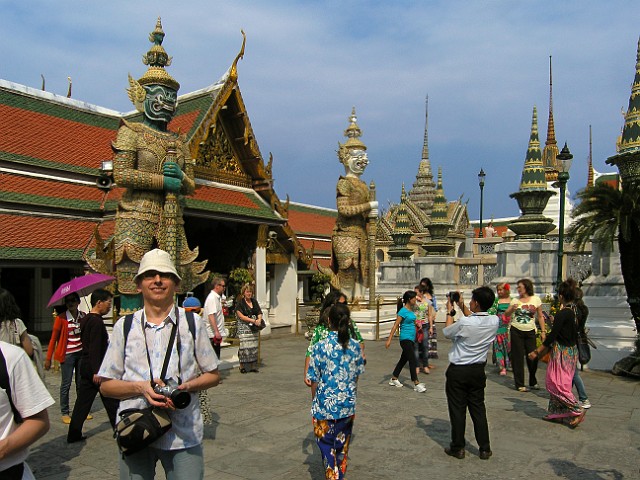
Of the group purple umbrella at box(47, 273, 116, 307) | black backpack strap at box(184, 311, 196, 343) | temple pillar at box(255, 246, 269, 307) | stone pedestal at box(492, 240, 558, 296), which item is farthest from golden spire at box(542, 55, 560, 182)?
black backpack strap at box(184, 311, 196, 343)

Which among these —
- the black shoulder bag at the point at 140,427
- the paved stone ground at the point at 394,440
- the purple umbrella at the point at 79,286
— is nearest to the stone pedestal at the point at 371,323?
the paved stone ground at the point at 394,440

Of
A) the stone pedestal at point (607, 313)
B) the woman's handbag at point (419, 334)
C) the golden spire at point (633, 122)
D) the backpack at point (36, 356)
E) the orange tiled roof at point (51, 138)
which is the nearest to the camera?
the backpack at point (36, 356)

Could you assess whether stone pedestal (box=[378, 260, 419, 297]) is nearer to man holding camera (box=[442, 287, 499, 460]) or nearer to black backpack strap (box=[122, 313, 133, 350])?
man holding camera (box=[442, 287, 499, 460])

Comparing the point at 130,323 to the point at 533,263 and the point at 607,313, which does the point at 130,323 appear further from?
the point at 533,263

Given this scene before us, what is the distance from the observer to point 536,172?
48.5ft

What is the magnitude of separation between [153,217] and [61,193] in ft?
14.9

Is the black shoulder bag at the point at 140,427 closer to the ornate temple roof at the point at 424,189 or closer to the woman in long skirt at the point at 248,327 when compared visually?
the woman in long skirt at the point at 248,327

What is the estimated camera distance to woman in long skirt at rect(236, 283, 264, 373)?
9.12 meters

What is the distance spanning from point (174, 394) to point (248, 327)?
6.61m

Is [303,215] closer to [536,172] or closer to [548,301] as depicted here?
[536,172]

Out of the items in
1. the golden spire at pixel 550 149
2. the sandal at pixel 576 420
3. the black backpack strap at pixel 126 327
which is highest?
the golden spire at pixel 550 149

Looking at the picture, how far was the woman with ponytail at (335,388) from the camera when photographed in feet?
14.1

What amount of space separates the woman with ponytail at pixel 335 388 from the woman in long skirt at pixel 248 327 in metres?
4.63

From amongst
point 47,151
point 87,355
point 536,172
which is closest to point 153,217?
point 87,355
